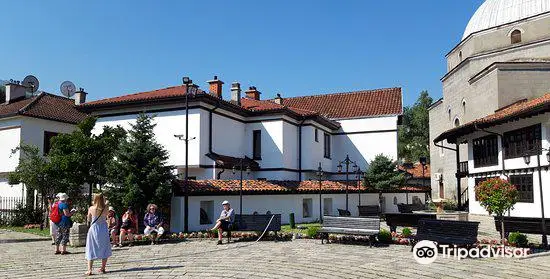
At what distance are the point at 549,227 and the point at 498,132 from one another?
1226 centimetres

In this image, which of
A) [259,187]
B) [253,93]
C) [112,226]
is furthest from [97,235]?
[253,93]

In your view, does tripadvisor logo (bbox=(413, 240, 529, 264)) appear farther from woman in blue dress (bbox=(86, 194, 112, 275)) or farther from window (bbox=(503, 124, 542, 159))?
window (bbox=(503, 124, 542, 159))

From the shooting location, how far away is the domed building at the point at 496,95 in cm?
2152

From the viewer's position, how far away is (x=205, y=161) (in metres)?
22.6

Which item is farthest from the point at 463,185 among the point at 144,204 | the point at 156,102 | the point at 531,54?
the point at 144,204

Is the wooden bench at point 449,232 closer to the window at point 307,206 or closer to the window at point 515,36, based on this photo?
the window at point 307,206

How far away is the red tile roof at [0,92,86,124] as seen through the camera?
2609cm

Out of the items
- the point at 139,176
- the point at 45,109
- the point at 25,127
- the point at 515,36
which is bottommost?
the point at 139,176

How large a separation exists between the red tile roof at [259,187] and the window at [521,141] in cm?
762

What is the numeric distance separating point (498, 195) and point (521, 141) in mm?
10972

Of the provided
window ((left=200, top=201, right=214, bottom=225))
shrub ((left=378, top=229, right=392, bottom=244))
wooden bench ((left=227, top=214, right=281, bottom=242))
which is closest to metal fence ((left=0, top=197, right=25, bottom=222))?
window ((left=200, top=201, right=214, bottom=225))

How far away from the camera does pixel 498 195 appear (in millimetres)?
12055

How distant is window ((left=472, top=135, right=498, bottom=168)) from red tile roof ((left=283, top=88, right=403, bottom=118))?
7.07 m

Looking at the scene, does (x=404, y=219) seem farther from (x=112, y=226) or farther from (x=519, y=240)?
(x=112, y=226)
